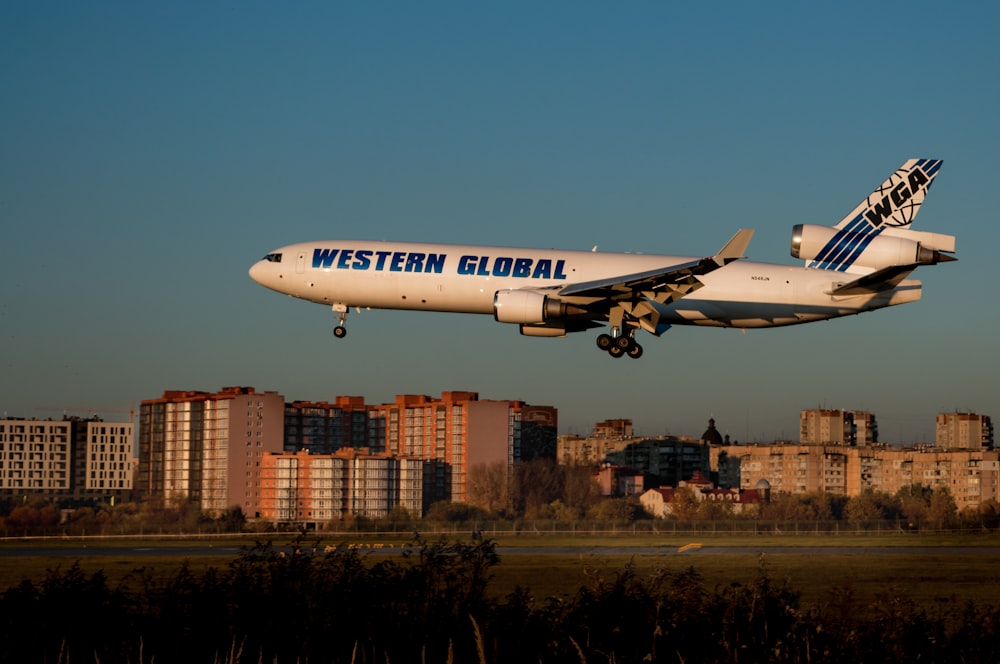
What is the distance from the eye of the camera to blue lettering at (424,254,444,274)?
5228 centimetres

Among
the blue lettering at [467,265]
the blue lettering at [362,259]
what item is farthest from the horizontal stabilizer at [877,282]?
the blue lettering at [362,259]

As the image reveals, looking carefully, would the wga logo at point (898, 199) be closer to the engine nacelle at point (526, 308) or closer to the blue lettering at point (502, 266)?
the engine nacelle at point (526, 308)

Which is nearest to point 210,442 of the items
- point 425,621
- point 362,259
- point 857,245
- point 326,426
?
point 326,426

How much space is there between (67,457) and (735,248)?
144142 millimetres

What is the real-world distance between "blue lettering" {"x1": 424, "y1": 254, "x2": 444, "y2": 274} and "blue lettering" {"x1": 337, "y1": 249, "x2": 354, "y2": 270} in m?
3.84

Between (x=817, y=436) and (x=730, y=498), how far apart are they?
78854 millimetres

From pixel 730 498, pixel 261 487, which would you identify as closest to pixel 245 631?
pixel 730 498

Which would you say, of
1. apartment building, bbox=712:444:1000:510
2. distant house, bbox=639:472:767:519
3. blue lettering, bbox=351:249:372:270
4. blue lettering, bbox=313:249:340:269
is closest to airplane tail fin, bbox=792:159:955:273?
blue lettering, bbox=351:249:372:270

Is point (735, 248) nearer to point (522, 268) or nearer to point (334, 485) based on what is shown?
point (522, 268)

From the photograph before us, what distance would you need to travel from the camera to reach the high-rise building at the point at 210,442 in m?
122

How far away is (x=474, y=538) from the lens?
2422 centimetres

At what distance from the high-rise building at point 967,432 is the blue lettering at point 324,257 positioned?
136 meters

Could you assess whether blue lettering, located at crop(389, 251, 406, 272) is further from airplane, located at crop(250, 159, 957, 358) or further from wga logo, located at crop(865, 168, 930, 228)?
wga logo, located at crop(865, 168, 930, 228)

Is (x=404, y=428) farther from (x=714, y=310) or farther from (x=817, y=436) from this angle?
(x=714, y=310)
